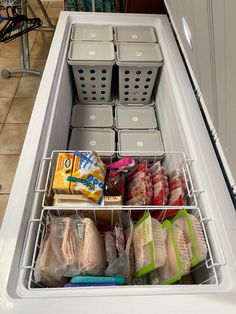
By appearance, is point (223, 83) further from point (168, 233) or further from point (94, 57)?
point (94, 57)

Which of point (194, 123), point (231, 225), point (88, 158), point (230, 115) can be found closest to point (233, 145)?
point (230, 115)

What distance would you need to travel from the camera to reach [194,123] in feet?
3.36

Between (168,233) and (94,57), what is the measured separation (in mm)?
1008

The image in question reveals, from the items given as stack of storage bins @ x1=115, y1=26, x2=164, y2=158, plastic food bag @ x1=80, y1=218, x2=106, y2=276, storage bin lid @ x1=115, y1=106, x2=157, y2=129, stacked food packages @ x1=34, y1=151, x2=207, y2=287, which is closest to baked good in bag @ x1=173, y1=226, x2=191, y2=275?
stacked food packages @ x1=34, y1=151, x2=207, y2=287

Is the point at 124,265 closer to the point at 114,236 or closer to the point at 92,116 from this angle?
the point at 114,236

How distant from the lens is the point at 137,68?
57.4 inches

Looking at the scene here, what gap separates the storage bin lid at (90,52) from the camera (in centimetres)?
140

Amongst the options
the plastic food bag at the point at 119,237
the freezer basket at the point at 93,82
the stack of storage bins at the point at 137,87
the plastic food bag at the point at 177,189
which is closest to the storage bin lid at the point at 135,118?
the stack of storage bins at the point at 137,87

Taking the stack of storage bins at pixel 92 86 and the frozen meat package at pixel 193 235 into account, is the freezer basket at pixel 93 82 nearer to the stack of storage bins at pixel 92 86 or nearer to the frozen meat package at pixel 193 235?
the stack of storage bins at pixel 92 86

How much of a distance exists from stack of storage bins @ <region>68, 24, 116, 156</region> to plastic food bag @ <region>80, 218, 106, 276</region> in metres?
0.58

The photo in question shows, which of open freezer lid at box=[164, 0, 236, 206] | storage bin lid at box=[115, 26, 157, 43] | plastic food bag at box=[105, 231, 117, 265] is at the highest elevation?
storage bin lid at box=[115, 26, 157, 43]

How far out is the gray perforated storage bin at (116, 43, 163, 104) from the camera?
1422 mm

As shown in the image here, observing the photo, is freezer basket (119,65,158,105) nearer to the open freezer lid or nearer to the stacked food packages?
the open freezer lid

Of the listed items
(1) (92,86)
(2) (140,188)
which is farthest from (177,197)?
(1) (92,86)
